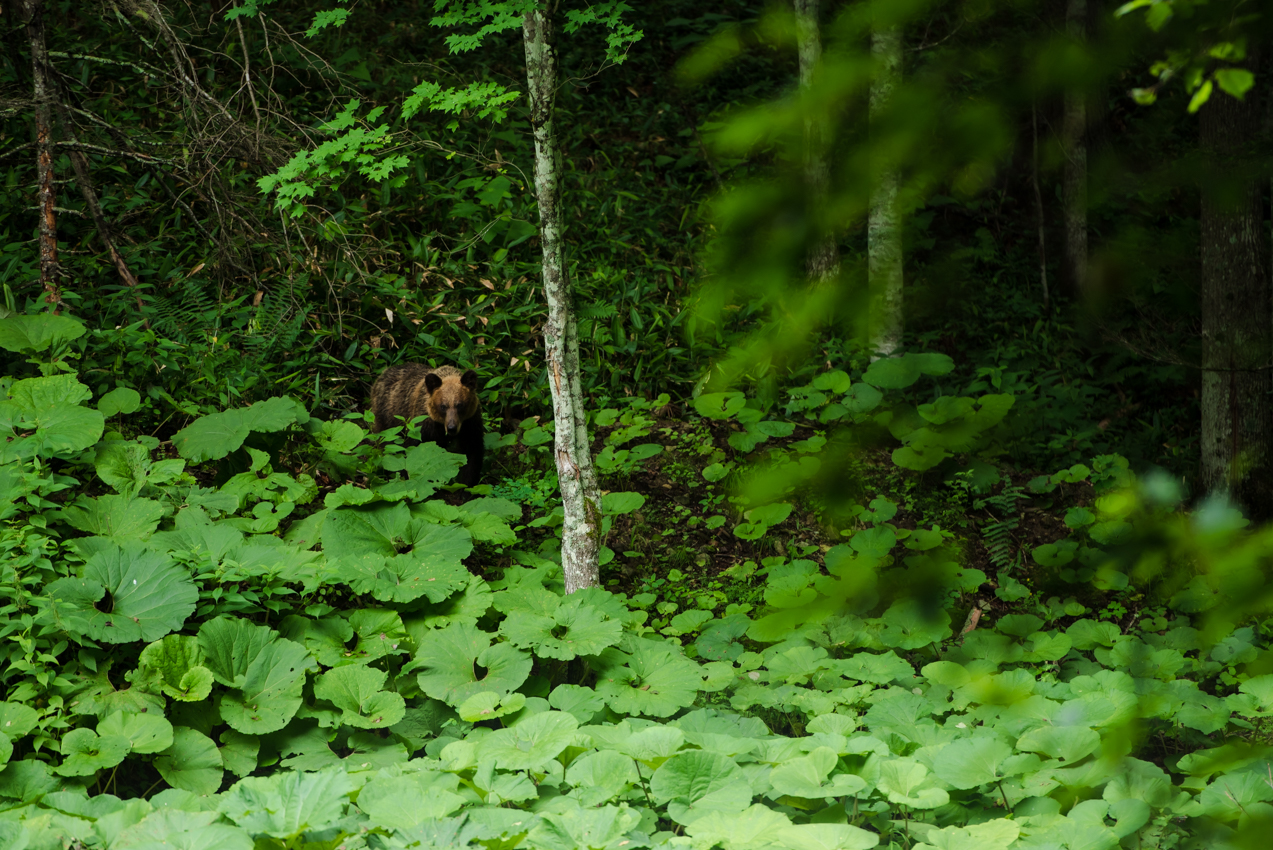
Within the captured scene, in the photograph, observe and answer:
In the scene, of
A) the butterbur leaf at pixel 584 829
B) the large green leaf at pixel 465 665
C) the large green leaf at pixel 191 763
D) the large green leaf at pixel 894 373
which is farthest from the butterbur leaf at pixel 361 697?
the large green leaf at pixel 894 373

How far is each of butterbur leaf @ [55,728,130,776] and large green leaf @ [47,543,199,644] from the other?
1.51 feet

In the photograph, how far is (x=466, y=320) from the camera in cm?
816

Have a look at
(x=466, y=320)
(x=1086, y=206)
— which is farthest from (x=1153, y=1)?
(x=466, y=320)

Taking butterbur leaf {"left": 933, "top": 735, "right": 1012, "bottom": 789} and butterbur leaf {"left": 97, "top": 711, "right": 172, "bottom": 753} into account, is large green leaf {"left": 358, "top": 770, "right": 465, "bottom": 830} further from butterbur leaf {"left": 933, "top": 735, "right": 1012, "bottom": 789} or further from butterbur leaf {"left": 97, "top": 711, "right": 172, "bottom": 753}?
butterbur leaf {"left": 933, "top": 735, "right": 1012, "bottom": 789}

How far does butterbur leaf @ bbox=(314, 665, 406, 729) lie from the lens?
358cm

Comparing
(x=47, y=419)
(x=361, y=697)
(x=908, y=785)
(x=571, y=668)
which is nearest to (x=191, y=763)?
(x=361, y=697)

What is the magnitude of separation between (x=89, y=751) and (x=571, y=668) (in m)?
1.97

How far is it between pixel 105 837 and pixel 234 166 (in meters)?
7.39

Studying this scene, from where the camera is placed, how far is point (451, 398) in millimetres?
6438

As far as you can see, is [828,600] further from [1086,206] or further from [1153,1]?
[1153,1]

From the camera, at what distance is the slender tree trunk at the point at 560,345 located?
187 inches

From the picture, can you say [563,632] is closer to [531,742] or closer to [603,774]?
[531,742]

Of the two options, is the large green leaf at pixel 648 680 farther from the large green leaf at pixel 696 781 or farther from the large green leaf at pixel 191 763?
the large green leaf at pixel 191 763

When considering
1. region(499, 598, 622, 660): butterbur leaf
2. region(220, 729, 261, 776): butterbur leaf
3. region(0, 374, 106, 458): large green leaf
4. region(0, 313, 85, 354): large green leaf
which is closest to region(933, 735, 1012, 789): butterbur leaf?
region(499, 598, 622, 660): butterbur leaf
